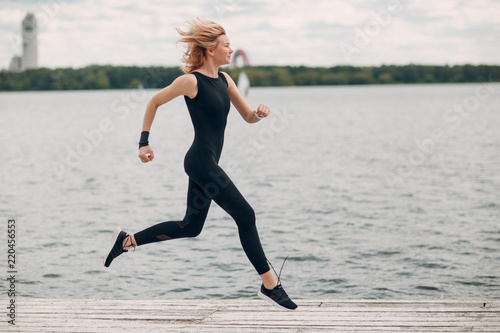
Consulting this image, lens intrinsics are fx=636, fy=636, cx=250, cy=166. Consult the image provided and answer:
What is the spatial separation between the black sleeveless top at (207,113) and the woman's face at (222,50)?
6.0 inches

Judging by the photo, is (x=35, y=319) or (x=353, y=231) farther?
(x=353, y=231)

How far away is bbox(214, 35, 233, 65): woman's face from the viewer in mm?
4652

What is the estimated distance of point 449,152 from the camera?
35219 mm

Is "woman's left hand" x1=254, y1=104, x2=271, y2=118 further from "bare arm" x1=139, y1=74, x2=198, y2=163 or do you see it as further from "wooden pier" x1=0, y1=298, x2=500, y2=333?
"wooden pier" x1=0, y1=298, x2=500, y2=333

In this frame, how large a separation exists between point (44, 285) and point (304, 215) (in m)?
7.83

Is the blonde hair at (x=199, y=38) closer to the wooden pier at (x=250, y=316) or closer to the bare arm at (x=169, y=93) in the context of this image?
the bare arm at (x=169, y=93)

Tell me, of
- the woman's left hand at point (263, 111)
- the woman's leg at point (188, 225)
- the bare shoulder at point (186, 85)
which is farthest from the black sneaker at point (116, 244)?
the woman's left hand at point (263, 111)

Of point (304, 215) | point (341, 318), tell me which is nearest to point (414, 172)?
point (304, 215)

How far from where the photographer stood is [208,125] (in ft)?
15.3

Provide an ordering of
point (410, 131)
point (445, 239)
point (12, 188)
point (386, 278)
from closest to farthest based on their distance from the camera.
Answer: point (386, 278), point (445, 239), point (12, 188), point (410, 131)

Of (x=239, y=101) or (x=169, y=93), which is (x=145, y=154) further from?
(x=239, y=101)

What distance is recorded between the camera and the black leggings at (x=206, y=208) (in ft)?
15.0

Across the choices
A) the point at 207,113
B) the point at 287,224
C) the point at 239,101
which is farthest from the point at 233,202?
the point at 287,224

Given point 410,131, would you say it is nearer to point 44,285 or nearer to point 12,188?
point 12,188
